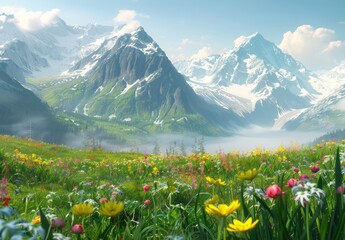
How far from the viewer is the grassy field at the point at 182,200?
10.2 feet

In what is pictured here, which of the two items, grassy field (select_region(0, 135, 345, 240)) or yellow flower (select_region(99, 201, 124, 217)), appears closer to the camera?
grassy field (select_region(0, 135, 345, 240))

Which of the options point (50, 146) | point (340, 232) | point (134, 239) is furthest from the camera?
point (50, 146)

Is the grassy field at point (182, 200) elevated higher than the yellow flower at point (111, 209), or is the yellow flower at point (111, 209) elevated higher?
the yellow flower at point (111, 209)

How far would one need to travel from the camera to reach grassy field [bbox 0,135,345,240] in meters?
3.10

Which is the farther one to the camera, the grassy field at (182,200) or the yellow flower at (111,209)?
the yellow flower at (111,209)

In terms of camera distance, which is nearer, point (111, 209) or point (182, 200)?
point (111, 209)

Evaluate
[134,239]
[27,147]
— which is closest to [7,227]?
[134,239]

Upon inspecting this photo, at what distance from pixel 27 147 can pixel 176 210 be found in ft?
90.6

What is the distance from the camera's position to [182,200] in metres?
8.95

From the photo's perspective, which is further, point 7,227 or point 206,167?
point 206,167

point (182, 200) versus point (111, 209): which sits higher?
→ point (111, 209)

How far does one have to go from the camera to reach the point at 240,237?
3201mm

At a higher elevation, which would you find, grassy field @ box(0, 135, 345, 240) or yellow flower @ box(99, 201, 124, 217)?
yellow flower @ box(99, 201, 124, 217)

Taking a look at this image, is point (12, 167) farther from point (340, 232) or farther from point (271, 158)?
point (340, 232)
